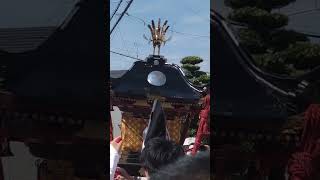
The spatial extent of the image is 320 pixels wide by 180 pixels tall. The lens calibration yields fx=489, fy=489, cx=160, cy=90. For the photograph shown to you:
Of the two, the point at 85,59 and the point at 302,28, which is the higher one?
the point at 302,28

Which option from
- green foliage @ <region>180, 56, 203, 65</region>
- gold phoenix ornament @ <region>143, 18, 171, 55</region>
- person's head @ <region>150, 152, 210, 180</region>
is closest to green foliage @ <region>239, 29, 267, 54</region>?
green foliage @ <region>180, 56, 203, 65</region>

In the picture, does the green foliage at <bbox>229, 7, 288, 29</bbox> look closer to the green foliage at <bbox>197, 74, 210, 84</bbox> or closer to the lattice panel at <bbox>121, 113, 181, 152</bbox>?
the green foliage at <bbox>197, 74, 210, 84</bbox>

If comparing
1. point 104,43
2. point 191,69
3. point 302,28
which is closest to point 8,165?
point 104,43

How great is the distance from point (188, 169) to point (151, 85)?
494 mm

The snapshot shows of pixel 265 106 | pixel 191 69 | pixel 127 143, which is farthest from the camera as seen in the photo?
pixel 127 143

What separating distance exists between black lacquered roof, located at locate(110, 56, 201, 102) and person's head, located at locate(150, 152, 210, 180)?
35 centimetres

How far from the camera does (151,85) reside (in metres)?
2.60

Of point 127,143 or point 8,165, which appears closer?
point 8,165

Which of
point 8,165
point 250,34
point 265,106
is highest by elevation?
point 250,34

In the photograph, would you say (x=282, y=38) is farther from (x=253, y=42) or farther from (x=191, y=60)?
(x=191, y=60)

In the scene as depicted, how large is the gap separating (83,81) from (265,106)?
0.80 meters

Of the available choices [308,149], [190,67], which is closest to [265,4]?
[190,67]

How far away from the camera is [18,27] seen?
216cm

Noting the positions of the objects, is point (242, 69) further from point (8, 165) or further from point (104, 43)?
point (8, 165)
